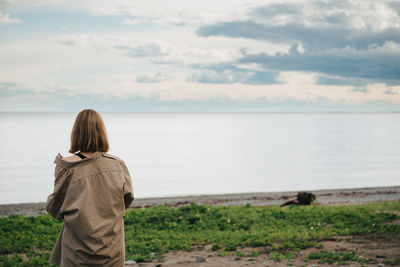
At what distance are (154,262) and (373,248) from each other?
4654 mm

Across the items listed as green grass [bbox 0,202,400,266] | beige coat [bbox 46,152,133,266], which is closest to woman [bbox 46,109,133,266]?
beige coat [bbox 46,152,133,266]

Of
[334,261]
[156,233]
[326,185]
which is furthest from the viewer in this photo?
[326,185]

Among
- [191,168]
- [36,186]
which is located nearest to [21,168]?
[36,186]

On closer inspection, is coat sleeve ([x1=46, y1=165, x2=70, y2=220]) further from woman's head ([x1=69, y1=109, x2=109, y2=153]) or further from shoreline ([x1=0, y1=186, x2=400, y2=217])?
shoreline ([x1=0, y1=186, x2=400, y2=217])

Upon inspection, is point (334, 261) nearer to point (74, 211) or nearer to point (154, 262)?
point (154, 262)

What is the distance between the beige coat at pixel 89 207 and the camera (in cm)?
390

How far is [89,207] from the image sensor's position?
391 centimetres

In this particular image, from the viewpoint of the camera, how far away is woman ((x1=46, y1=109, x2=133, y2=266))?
391 centimetres

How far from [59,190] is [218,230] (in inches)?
315

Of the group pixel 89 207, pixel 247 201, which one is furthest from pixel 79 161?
pixel 247 201

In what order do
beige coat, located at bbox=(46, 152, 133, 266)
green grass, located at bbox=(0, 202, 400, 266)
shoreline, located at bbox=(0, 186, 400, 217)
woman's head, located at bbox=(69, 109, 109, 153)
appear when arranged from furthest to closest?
shoreline, located at bbox=(0, 186, 400, 217) → green grass, located at bbox=(0, 202, 400, 266) → woman's head, located at bbox=(69, 109, 109, 153) → beige coat, located at bbox=(46, 152, 133, 266)

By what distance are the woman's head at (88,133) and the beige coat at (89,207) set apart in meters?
0.12

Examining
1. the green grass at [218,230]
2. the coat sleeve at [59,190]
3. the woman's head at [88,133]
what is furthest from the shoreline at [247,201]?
the woman's head at [88,133]

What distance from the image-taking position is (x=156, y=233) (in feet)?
36.4
